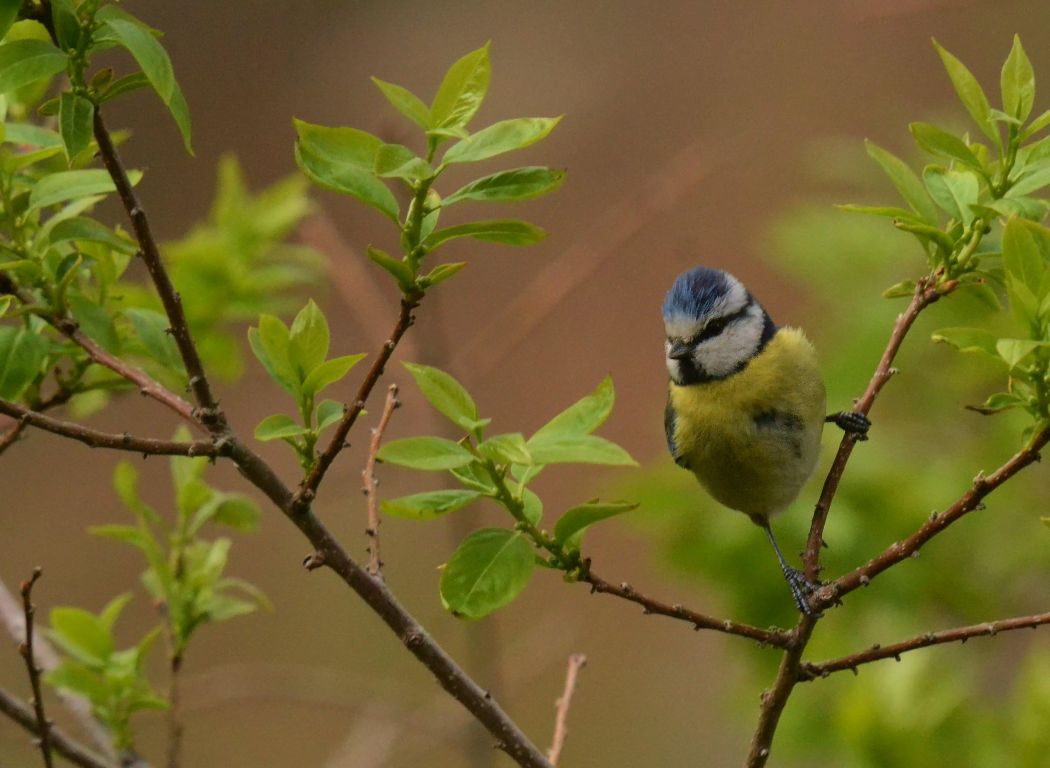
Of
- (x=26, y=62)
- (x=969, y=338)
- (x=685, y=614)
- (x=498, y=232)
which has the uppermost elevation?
(x=26, y=62)

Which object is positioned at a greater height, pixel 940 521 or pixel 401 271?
pixel 401 271

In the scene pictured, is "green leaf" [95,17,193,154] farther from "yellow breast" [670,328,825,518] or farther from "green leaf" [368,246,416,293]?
"yellow breast" [670,328,825,518]

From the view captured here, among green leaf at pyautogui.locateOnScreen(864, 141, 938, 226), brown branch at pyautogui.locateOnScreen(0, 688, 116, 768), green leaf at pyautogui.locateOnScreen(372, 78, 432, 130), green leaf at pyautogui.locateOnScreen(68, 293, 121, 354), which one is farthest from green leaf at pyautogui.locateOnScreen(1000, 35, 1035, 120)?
Answer: brown branch at pyautogui.locateOnScreen(0, 688, 116, 768)

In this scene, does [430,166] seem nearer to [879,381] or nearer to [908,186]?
[908,186]

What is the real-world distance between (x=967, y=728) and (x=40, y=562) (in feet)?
18.9

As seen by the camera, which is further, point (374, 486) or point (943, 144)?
point (374, 486)

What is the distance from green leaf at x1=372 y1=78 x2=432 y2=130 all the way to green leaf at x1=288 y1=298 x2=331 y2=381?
24 centimetres

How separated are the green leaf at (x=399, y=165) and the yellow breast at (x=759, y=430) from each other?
1183 millimetres

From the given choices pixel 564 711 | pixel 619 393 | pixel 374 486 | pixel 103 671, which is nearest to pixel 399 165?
pixel 374 486

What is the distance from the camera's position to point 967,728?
85.4 inches

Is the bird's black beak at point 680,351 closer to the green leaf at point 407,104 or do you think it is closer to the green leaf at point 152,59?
the green leaf at point 407,104

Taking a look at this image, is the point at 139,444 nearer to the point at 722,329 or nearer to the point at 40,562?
the point at 722,329

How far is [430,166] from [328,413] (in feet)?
0.98

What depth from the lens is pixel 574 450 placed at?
1247mm
